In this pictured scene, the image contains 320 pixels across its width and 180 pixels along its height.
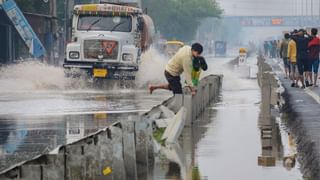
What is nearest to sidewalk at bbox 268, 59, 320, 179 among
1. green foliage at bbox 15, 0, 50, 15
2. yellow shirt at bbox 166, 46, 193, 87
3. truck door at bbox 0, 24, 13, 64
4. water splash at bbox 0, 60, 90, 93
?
yellow shirt at bbox 166, 46, 193, 87

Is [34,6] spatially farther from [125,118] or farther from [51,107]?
[125,118]

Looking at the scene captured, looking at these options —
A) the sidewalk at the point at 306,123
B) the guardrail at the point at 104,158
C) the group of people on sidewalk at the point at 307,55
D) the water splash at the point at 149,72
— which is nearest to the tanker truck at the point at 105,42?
the water splash at the point at 149,72

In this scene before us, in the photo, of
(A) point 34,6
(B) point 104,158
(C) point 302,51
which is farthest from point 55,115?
(A) point 34,6

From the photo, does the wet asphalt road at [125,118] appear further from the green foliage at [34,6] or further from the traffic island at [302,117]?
the green foliage at [34,6]

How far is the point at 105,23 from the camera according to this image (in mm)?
33406

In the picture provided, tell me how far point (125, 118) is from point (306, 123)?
4.41 meters

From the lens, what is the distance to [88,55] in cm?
3272

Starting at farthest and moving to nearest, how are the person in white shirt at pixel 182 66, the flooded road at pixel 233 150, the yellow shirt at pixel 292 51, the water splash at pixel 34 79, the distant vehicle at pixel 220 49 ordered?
the distant vehicle at pixel 220 49
the water splash at pixel 34 79
the yellow shirt at pixel 292 51
the person in white shirt at pixel 182 66
the flooded road at pixel 233 150

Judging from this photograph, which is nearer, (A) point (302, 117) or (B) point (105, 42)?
(A) point (302, 117)

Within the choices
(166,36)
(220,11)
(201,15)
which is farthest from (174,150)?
(220,11)

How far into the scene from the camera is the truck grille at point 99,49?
32750 millimetres

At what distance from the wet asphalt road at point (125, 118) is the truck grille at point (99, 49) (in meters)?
1.46

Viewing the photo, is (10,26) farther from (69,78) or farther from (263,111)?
(263,111)

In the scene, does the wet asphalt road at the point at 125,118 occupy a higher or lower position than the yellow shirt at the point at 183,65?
lower
